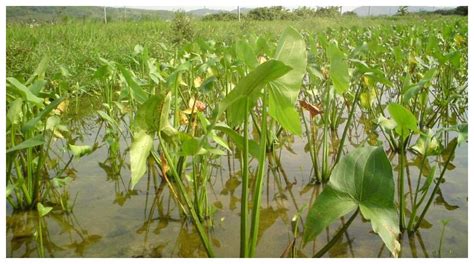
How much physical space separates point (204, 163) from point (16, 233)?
20.7 inches

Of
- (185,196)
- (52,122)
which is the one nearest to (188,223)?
(185,196)

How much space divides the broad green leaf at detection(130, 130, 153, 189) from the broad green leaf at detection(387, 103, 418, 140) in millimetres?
519

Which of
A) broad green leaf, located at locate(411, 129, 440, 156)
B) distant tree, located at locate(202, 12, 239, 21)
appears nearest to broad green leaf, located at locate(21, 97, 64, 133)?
broad green leaf, located at locate(411, 129, 440, 156)

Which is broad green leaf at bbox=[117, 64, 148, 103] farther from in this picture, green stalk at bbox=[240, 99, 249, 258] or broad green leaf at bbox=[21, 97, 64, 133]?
green stalk at bbox=[240, 99, 249, 258]

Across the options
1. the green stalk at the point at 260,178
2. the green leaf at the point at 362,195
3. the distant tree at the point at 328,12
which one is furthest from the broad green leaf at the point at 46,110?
the distant tree at the point at 328,12

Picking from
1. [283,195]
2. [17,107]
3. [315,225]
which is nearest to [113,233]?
[17,107]

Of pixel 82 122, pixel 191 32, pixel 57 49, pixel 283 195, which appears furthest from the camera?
pixel 191 32

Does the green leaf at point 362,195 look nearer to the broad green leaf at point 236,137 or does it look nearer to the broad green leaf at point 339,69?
the broad green leaf at point 236,137

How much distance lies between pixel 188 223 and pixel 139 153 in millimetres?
523

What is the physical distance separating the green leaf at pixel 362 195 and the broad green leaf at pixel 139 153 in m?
0.29

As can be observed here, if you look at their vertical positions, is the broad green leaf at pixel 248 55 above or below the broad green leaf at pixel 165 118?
above

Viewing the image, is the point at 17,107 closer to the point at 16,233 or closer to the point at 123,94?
the point at 16,233

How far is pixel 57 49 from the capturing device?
11.7 feet

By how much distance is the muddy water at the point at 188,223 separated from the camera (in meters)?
1.11
